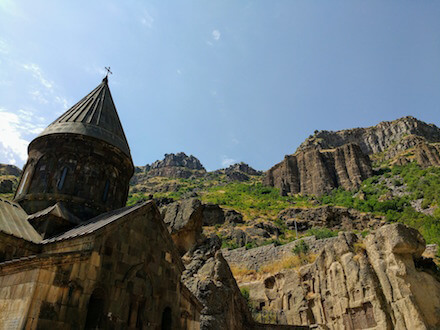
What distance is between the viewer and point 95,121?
11609 millimetres

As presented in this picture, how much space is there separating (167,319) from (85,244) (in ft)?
9.47

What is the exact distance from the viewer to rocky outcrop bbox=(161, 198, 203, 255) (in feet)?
52.4

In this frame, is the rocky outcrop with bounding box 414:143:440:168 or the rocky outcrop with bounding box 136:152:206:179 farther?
the rocky outcrop with bounding box 136:152:206:179

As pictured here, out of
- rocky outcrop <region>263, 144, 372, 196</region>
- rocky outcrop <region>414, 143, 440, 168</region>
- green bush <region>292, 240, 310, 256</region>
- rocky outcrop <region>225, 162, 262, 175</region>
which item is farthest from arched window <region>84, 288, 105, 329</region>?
rocky outcrop <region>225, 162, 262, 175</region>

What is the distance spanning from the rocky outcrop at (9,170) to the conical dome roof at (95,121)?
59.0 metres

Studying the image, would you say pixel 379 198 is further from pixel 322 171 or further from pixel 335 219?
pixel 322 171

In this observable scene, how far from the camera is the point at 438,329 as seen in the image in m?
11.0

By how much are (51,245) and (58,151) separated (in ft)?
13.8

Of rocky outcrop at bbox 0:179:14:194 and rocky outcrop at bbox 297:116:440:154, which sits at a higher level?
rocky outcrop at bbox 297:116:440:154

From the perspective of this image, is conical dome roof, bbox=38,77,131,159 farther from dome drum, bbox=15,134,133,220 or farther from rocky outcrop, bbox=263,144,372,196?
rocky outcrop, bbox=263,144,372,196

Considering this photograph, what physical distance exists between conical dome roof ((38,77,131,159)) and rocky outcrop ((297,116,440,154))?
69042 mm

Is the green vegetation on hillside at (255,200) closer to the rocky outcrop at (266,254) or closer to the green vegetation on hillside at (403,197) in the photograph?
the green vegetation on hillside at (403,197)

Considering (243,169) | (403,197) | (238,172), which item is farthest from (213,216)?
(243,169)

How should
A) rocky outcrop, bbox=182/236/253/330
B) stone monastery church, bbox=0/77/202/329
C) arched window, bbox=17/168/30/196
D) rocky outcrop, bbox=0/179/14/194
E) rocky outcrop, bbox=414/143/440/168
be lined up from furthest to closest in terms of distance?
rocky outcrop, bbox=414/143/440/168 < rocky outcrop, bbox=0/179/14/194 < rocky outcrop, bbox=182/236/253/330 < arched window, bbox=17/168/30/196 < stone monastery church, bbox=0/77/202/329
